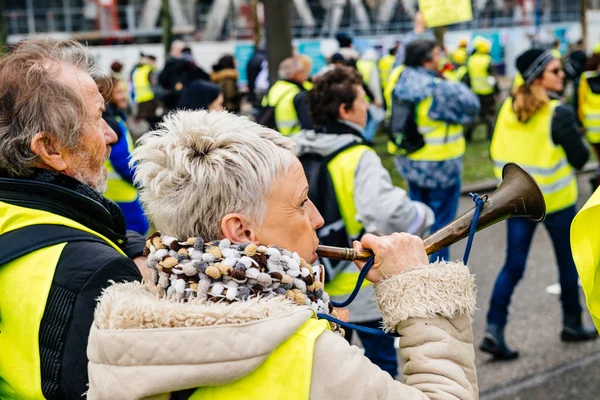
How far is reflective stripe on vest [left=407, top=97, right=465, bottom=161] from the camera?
19.2 feet

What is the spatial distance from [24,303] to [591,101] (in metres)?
6.76

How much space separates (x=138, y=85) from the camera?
Answer: 43.3ft

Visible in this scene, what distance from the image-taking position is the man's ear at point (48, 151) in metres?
1.82

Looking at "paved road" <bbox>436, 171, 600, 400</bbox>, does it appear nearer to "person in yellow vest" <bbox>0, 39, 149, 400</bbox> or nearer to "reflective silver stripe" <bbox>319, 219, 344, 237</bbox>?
"reflective silver stripe" <bbox>319, 219, 344, 237</bbox>

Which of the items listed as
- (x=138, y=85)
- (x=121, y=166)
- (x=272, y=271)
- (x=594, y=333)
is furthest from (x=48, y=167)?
(x=138, y=85)

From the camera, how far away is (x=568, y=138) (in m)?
4.58

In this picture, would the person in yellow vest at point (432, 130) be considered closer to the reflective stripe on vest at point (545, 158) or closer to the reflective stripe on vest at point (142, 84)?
the reflective stripe on vest at point (545, 158)

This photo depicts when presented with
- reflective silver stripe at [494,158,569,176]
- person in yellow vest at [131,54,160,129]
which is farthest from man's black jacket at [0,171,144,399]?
person in yellow vest at [131,54,160,129]

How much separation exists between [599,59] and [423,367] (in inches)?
271

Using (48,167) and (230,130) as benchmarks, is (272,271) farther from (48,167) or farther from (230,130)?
(48,167)

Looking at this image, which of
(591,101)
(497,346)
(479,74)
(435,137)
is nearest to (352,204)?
(497,346)

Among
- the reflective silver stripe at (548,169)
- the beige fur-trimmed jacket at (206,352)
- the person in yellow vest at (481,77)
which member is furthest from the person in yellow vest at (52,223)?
the person in yellow vest at (481,77)

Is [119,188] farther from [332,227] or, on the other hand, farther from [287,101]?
[287,101]

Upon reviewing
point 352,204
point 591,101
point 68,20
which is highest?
point 68,20
